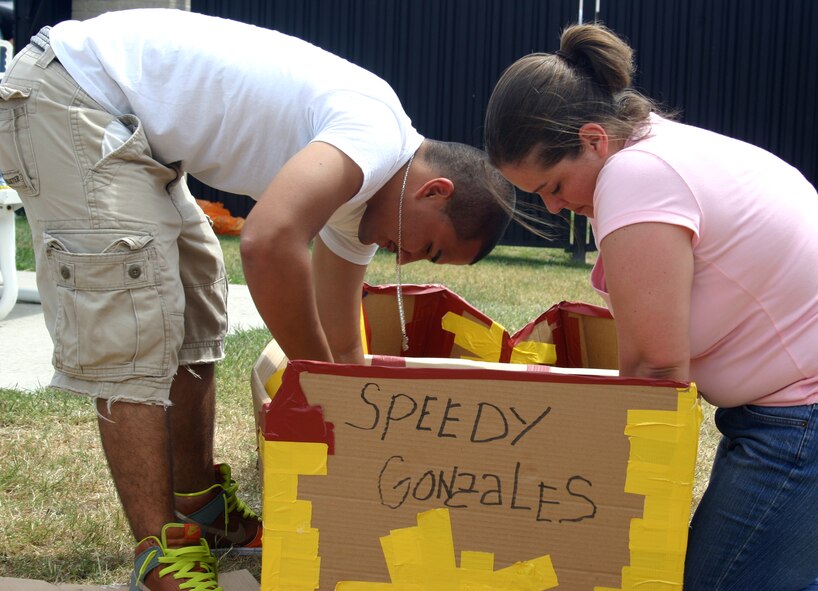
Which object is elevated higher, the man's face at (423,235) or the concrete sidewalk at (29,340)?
the man's face at (423,235)

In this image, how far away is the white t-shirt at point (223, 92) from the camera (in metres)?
1.73

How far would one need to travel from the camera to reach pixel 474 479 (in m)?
1.41

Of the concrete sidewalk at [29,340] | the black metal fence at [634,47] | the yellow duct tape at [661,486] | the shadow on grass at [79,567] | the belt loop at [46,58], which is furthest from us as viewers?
the black metal fence at [634,47]

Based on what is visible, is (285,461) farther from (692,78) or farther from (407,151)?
(692,78)

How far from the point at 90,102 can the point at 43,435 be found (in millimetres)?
1240

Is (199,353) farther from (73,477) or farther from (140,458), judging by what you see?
(73,477)

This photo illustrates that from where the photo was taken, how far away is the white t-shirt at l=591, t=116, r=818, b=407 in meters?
1.44

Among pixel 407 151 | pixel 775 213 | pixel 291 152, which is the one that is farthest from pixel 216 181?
pixel 775 213

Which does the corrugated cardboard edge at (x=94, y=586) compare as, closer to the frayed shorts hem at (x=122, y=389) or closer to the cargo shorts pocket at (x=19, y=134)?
the frayed shorts hem at (x=122, y=389)

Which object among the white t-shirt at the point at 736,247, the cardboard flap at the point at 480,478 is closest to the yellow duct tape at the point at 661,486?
the cardboard flap at the point at 480,478

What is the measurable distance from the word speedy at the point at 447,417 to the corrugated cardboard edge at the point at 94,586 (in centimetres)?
60

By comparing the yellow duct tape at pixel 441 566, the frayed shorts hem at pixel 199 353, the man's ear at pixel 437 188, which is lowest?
the yellow duct tape at pixel 441 566

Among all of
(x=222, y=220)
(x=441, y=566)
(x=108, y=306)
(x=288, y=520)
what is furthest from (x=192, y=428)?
(x=222, y=220)

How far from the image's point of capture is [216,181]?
6.13ft
